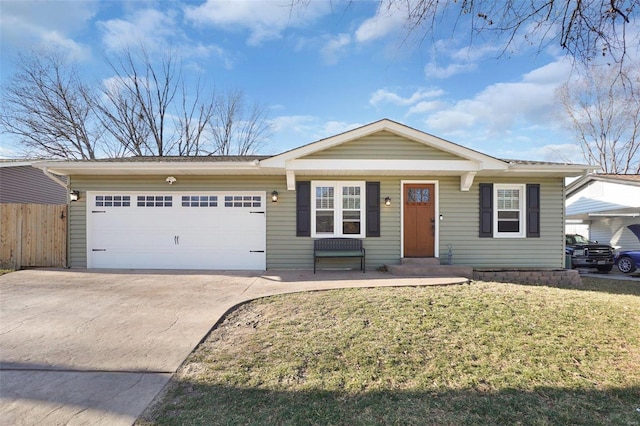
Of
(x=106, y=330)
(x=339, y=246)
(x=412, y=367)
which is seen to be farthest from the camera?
(x=339, y=246)

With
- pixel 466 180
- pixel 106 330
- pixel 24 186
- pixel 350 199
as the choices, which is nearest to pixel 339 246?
pixel 350 199

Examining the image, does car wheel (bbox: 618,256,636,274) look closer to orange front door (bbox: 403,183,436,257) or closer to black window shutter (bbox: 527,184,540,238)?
black window shutter (bbox: 527,184,540,238)

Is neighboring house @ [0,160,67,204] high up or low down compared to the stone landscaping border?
up

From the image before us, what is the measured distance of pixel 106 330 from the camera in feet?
13.0

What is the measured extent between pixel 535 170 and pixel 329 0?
23.9 feet

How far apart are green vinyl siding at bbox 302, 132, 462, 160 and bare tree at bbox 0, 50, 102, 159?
18.8 meters

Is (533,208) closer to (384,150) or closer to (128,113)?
(384,150)

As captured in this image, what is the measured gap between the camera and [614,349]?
3.38 meters

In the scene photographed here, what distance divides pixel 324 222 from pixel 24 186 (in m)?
13.0

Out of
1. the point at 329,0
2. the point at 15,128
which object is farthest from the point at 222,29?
the point at 15,128

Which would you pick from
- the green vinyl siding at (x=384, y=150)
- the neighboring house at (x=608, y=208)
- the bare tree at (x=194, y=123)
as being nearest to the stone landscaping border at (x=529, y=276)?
the green vinyl siding at (x=384, y=150)

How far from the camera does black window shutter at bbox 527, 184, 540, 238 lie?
26.8 feet

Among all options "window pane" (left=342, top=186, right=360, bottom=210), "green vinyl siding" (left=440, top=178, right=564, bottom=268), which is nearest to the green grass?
"green vinyl siding" (left=440, top=178, right=564, bottom=268)

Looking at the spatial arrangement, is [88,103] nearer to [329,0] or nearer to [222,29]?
[222,29]
